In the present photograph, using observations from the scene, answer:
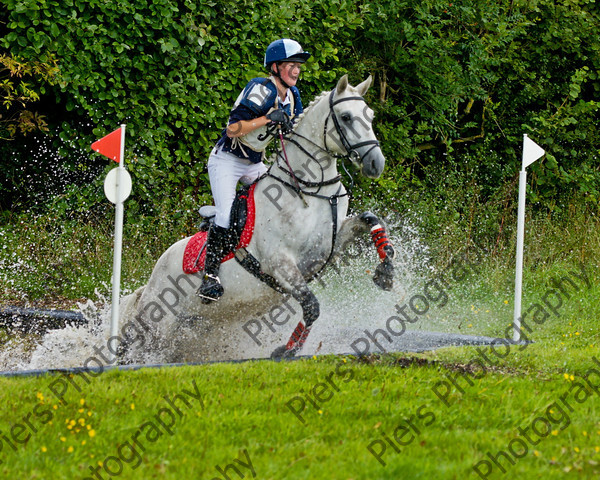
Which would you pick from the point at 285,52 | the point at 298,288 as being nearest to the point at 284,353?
the point at 298,288

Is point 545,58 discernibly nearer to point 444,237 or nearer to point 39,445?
point 444,237

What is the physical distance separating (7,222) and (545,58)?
8.64 meters

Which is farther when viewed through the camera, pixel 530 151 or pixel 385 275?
pixel 530 151

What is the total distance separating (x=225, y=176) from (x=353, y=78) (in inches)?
234

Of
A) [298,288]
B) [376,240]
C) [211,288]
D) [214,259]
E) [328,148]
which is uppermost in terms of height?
[328,148]

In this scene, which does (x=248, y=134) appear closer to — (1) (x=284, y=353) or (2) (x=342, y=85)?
(2) (x=342, y=85)

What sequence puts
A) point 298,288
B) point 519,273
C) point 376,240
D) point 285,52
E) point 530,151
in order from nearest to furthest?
point 298,288 < point 285,52 < point 376,240 < point 519,273 < point 530,151

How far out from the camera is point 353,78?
11305 mm

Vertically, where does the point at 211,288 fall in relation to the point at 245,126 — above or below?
below

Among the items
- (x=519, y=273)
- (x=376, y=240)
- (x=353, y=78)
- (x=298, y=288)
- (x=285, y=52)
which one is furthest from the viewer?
(x=353, y=78)

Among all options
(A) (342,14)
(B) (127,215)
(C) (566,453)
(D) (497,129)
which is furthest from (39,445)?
(D) (497,129)

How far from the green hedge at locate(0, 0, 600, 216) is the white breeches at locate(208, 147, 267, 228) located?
3.43 m

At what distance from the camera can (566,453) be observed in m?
3.62

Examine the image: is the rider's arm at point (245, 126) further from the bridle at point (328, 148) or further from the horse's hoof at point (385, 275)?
the horse's hoof at point (385, 275)
